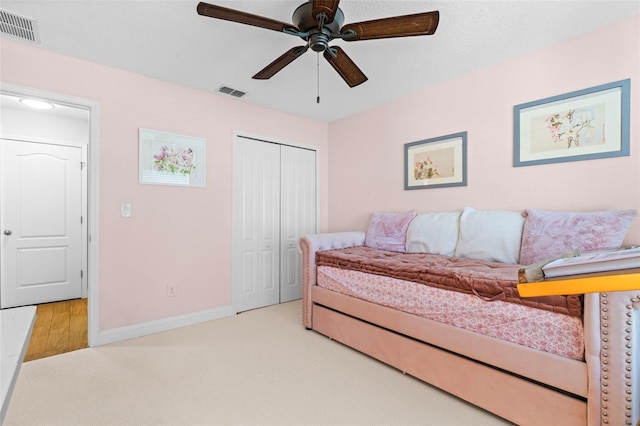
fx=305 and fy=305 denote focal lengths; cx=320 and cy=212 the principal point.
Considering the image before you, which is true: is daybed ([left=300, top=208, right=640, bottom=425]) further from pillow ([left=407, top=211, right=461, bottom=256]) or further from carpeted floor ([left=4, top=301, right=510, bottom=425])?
carpeted floor ([left=4, top=301, right=510, bottom=425])

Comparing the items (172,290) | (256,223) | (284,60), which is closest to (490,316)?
(284,60)

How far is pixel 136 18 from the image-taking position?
6.72ft

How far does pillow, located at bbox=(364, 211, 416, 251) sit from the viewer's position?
3.13m

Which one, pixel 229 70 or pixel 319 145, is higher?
pixel 229 70

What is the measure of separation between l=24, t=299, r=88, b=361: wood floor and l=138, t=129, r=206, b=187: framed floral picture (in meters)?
1.55

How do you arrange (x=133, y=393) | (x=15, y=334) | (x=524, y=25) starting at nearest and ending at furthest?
1. (x=15, y=334)
2. (x=133, y=393)
3. (x=524, y=25)

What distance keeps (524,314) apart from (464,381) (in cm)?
55

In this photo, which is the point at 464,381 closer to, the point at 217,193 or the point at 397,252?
the point at 397,252

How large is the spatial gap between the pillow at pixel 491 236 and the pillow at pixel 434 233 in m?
0.08

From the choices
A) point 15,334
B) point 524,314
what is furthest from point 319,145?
point 15,334

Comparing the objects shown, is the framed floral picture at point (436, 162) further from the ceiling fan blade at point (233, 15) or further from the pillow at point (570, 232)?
the ceiling fan blade at point (233, 15)

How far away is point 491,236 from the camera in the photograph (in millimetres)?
2473

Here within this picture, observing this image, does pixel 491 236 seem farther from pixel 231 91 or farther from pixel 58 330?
pixel 58 330

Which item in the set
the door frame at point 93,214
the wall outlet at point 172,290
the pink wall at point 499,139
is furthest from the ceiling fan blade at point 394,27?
the wall outlet at point 172,290
